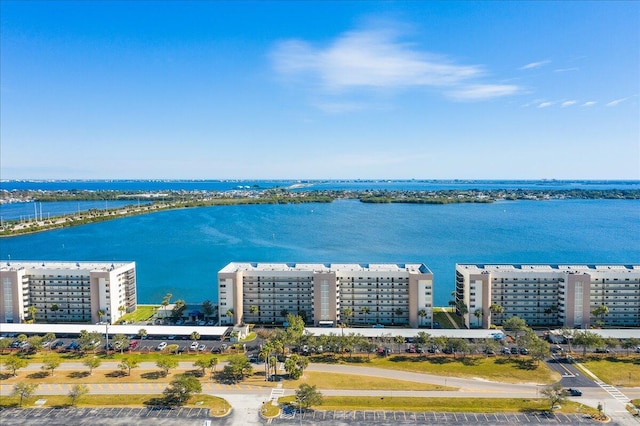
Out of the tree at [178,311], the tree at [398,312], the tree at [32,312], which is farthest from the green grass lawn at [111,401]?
the tree at [398,312]

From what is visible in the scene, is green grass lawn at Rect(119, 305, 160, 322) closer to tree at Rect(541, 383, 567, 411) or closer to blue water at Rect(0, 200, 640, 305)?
blue water at Rect(0, 200, 640, 305)

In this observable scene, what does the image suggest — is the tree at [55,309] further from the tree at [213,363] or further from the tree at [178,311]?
the tree at [213,363]

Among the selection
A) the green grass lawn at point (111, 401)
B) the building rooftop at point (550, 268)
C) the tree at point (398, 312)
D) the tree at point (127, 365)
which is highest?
the building rooftop at point (550, 268)

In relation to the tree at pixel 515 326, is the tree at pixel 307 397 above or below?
below

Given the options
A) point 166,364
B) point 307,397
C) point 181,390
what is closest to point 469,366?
point 307,397

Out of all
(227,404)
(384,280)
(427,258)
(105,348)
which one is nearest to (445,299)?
(384,280)

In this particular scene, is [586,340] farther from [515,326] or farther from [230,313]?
[230,313]

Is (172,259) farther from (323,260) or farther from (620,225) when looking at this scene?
(620,225)
